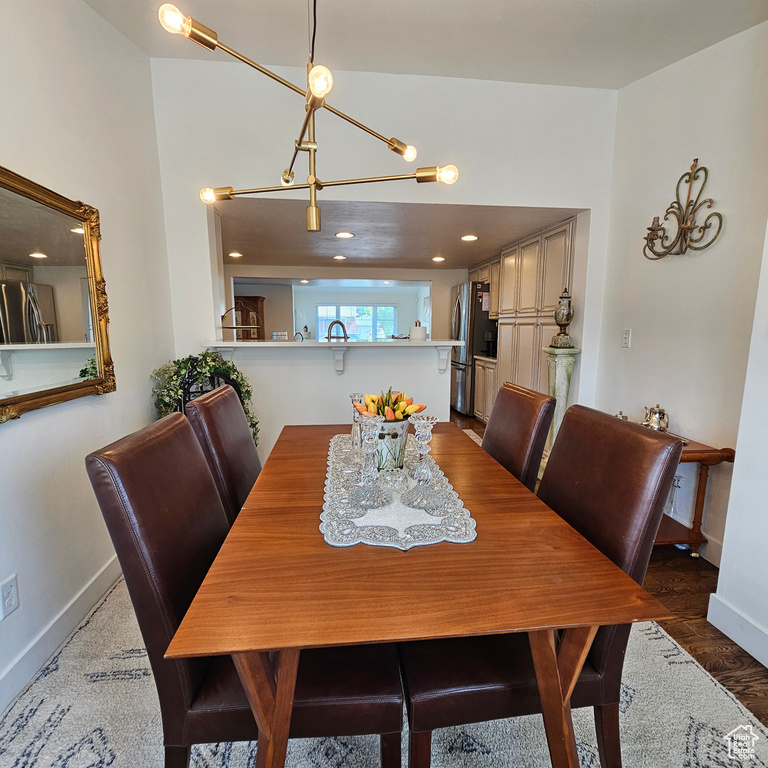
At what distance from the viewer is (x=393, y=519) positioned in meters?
1.05

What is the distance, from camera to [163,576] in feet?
2.66

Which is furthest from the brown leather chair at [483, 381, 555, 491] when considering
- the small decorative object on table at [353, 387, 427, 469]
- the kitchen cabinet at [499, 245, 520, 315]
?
the kitchen cabinet at [499, 245, 520, 315]

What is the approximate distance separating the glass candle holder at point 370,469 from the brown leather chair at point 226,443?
0.50 m

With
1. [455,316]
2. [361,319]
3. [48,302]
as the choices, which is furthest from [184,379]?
[361,319]

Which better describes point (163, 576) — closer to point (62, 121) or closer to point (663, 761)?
point (663, 761)

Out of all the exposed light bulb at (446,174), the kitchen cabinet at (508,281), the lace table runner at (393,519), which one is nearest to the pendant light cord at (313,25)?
the exposed light bulb at (446,174)

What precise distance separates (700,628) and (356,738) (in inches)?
57.2

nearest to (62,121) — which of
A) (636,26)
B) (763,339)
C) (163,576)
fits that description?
(163,576)

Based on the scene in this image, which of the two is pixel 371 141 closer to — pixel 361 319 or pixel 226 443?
pixel 226 443

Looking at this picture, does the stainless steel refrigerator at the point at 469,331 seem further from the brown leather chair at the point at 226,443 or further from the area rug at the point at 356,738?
the area rug at the point at 356,738

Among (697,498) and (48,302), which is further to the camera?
(697,498)

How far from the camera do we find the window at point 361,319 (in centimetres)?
1000

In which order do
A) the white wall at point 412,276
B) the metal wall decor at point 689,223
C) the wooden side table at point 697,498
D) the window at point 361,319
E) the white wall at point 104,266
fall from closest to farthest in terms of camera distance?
1. the white wall at point 104,266
2. the wooden side table at point 697,498
3. the metal wall decor at point 689,223
4. the white wall at point 412,276
5. the window at point 361,319

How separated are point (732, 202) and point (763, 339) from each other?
0.95 metres
